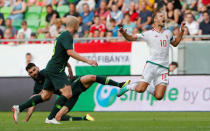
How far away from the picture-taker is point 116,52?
19.4 meters

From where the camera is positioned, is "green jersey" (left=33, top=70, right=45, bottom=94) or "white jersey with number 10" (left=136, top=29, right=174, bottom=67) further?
"green jersey" (left=33, top=70, right=45, bottom=94)

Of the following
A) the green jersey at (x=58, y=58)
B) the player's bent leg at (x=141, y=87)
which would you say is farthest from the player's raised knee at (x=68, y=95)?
the player's bent leg at (x=141, y=87)

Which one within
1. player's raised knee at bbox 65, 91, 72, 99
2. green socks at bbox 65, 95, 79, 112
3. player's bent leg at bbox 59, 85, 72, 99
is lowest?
green socks at bbox 65, 95, 79, 112

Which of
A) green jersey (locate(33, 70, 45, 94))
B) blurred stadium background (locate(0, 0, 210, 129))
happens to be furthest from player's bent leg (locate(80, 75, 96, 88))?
blurred stadium background (locate(0, 0, 210, 129))

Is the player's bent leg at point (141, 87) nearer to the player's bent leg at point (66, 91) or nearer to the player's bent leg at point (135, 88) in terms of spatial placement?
the player's bent leg at point (135, 88)

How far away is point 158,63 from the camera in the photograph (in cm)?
1298

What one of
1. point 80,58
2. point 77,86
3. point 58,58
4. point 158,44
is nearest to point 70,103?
point 77,86

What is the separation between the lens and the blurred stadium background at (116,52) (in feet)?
58.9

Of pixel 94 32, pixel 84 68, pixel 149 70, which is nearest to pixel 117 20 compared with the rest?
pixel 94 32

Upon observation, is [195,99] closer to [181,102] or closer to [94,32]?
[181,102]

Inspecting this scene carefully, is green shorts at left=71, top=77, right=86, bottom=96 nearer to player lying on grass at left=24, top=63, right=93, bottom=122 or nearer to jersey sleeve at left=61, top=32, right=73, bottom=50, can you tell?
player lying on grass at left=24, top=63, right=93, bottom=122

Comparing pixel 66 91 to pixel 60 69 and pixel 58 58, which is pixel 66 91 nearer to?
pixel 60 69

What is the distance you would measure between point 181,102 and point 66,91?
6.63 meters

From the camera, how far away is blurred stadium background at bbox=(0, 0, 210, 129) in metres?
17.9
